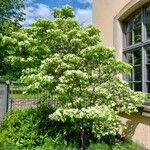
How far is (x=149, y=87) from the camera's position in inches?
352

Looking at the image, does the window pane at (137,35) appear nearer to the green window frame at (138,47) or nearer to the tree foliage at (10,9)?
the green window frame at (138,47)

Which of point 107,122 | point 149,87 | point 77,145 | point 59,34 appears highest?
point 59,34

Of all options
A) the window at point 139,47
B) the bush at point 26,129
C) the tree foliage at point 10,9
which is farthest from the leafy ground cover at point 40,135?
the tree foliage at point 10,9

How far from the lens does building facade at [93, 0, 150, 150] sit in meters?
9.00

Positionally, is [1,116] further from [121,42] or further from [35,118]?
[121,42]

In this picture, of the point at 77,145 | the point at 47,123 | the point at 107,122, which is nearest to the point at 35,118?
the point at 47,123

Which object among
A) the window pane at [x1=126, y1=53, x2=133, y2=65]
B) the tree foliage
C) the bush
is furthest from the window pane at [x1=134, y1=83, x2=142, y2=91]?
the tree foliage

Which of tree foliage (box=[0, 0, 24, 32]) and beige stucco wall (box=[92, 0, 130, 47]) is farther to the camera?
tree foliage (box=[0, 0, 24, 32])

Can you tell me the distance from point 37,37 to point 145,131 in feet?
10.9

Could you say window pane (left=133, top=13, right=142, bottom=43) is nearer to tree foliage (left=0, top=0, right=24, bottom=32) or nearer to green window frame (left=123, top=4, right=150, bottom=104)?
green window frame (left=123, top=4, right=150, bottom=104)

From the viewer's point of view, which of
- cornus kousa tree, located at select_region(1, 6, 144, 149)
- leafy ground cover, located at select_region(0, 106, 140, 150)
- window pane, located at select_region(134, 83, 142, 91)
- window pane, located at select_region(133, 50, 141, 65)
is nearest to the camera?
cornus kousa tree, located at select_region(1, 6, 144, 149)

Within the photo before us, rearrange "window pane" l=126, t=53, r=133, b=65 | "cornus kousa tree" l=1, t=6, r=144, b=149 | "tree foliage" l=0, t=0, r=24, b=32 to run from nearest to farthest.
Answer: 1. "cornus kousa tree" l=1, t=6, r=144, b=149
2. "window pane" l=126, t=53, r=133, b=65
3. "tree foliage" l=0, t=0, r=24, b=32

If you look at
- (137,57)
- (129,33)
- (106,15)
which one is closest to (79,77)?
(137,57)

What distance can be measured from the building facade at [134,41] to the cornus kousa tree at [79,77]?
705 mm
